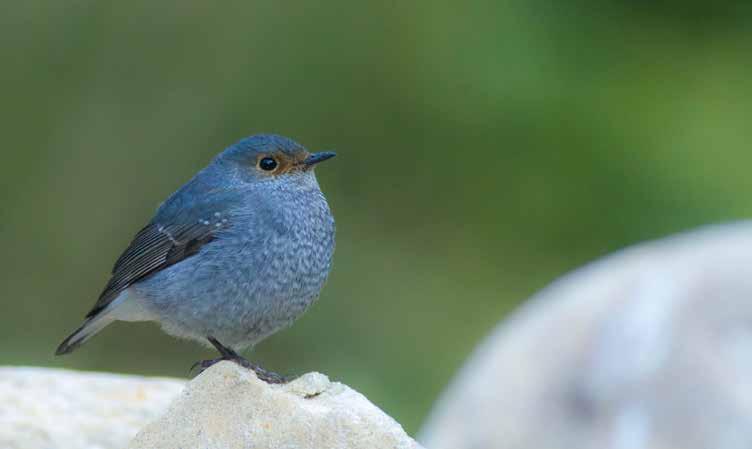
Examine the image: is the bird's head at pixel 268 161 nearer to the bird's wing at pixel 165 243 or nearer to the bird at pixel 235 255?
the bird at pixel 235 255

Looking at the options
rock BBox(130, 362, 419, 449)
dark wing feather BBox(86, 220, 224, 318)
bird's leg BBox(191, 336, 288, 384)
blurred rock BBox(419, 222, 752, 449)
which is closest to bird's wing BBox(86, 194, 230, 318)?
dark wing feather BBox(86, 220, 224, 318)

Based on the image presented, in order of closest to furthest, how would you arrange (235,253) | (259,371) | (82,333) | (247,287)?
(259,371)
(247,287)
(235,253)
(82,333)

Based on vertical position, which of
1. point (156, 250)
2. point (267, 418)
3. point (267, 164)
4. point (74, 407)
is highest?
point (267, 164)

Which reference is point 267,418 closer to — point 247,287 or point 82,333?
point 247,287

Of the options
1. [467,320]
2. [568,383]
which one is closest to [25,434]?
[568,383]

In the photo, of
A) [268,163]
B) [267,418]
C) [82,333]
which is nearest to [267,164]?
[268,163]

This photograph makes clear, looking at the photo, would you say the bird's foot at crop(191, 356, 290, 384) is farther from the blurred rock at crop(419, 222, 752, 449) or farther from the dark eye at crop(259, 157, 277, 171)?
the blurred rock at crop(419, 222, 752, 449)
